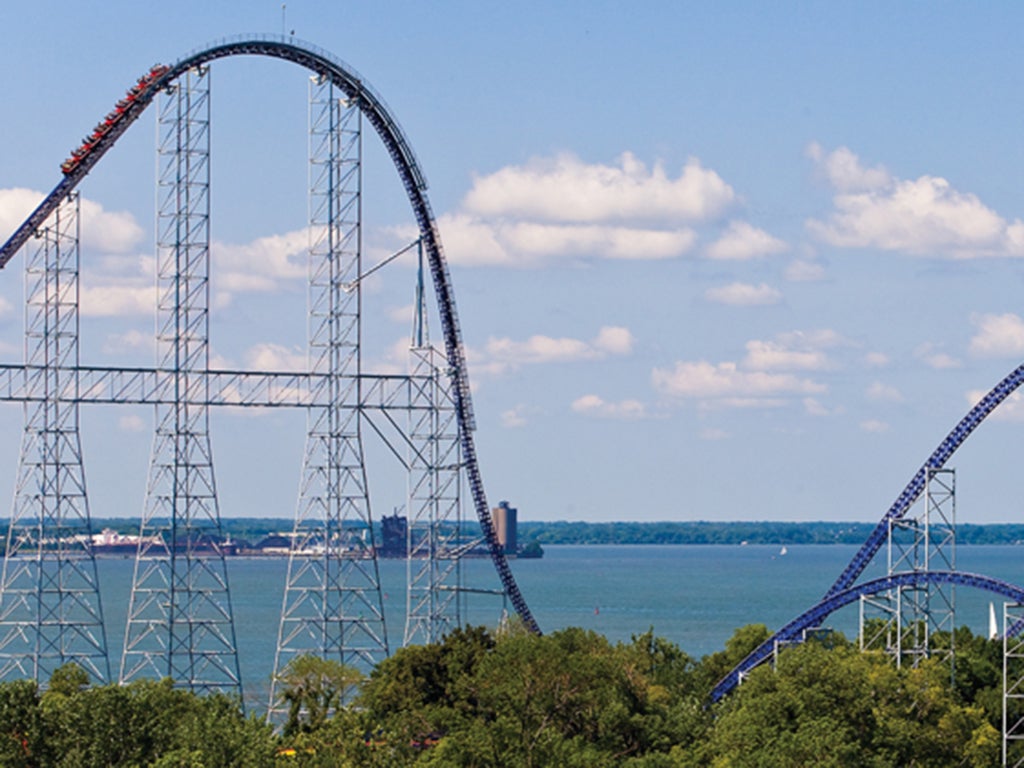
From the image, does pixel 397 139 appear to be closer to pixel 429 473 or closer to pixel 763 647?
pixel 429 473

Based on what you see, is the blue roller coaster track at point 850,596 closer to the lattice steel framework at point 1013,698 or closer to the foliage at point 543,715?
the lattice steel framework at point 1013,698

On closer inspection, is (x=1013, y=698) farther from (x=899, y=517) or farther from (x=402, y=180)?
(x=402, y=180)

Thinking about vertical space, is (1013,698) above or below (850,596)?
below

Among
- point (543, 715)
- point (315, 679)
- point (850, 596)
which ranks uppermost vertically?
point (850, 596)

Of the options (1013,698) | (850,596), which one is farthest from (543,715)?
(1013,698)

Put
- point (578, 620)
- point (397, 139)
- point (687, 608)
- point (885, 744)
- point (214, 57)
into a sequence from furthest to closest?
point (687, 608) → point (578, 620) → point (397, 139) → point (214, 57) → point (885, 744)

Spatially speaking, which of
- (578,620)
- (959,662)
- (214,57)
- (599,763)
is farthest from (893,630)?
(578,620)

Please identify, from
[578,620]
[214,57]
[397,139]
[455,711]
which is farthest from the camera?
[578,620]

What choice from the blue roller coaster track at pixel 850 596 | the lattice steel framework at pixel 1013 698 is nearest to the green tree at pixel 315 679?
the blue roller coaster track at pixel 850 596

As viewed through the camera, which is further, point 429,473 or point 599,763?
point 429,473

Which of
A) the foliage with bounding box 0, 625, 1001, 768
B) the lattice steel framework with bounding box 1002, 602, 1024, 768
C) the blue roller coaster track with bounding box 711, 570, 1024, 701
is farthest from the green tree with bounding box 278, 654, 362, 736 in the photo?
the lattice steel framework with bounding box 1002, 602, 1024, 768
